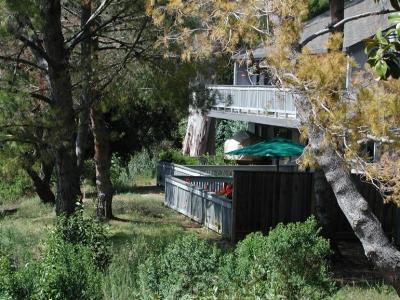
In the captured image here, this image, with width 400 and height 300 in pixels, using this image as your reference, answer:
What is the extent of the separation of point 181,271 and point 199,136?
31552 millimetres

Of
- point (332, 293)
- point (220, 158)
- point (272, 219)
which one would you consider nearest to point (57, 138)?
point (272, 219)

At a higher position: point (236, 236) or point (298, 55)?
point (298, 55)

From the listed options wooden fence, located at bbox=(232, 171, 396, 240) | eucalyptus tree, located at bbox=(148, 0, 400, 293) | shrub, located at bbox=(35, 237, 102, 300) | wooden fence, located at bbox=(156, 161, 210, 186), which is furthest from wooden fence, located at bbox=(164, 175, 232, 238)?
shrub, located at bbox=(35, 237, 102, 300)

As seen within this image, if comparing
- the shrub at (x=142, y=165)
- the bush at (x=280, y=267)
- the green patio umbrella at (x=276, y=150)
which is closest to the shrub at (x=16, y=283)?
the bush at (x=280, y=267)

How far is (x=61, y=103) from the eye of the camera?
13336 mm

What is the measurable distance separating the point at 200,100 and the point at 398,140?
9.08 m

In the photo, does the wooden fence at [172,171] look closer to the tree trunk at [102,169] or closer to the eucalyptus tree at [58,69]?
the tree trunk at [102,169]

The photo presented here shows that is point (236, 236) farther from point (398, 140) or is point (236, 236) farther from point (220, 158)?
point (220, 158)

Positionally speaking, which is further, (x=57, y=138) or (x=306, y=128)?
(x=57, y=138)

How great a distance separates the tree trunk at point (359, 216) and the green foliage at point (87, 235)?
128 inches

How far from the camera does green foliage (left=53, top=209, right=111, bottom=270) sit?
9.32 metres

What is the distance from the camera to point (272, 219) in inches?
628

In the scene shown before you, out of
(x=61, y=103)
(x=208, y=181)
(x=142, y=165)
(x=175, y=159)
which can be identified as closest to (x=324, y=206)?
(x=61, y=103)

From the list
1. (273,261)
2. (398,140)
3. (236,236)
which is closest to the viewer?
(398,140)
